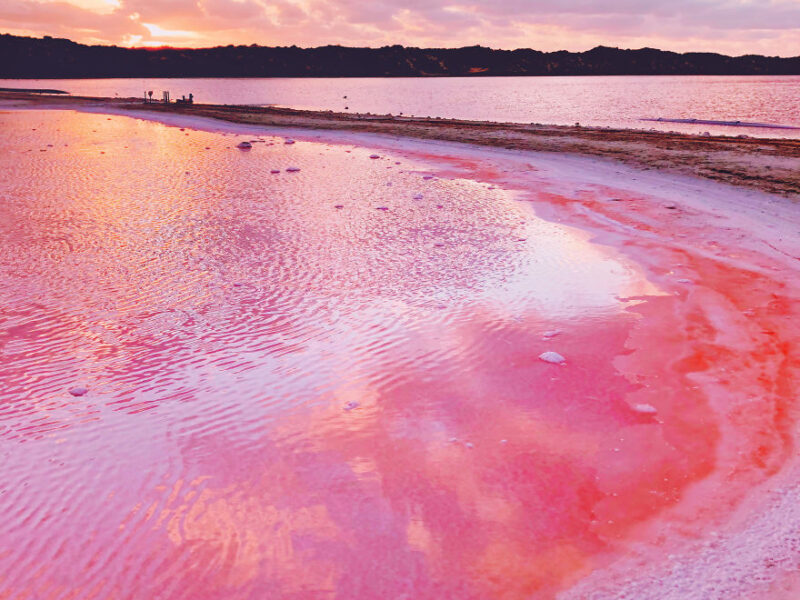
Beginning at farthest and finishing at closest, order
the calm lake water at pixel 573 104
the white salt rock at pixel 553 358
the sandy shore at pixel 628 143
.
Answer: the calm lake water at pixel 573 104
the sandy shore at pixel 628 143
the white salt rock at pixel 553 358

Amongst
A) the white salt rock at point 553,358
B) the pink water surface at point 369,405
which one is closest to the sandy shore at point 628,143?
the pink water surface at point 369,405

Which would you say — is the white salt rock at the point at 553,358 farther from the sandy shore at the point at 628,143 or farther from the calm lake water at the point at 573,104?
the calm lake water at the point at 573,104

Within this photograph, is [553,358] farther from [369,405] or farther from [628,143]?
[628,143]

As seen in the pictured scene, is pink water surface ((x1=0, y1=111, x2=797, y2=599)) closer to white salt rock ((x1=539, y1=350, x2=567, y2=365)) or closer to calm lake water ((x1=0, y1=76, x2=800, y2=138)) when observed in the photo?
white salt rock ((x1=539, y1=350, x2=567, y2=365))

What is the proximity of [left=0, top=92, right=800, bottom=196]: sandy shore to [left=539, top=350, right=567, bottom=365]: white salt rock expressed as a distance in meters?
10.0

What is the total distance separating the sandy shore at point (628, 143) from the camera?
49.5 feet

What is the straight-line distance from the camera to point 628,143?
20.8m

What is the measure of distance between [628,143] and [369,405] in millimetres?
19201

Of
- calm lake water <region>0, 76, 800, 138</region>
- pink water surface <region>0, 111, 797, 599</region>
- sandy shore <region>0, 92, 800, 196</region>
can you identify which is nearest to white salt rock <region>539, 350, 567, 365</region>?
pink water surface <region>0, 111, 797, 599</region>

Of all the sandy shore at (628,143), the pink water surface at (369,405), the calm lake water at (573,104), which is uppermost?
the calm lake water at (573,104)

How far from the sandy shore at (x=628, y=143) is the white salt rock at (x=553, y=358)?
10.0m

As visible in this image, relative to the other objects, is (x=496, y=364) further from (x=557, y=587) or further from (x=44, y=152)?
(x=44, y=152)

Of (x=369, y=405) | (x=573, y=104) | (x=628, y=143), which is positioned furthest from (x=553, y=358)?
(x=573, y=104)

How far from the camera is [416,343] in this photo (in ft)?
20.0
